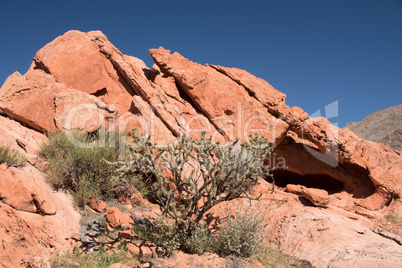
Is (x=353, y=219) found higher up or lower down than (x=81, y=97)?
lower down

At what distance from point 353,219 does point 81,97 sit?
8.42 meters

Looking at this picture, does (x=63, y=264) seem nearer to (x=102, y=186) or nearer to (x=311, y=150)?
(x=102, y=186)

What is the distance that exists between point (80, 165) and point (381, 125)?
2519 centimetres

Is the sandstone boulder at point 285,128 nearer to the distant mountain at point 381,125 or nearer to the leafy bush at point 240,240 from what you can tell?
the leafy bush at point 240,240

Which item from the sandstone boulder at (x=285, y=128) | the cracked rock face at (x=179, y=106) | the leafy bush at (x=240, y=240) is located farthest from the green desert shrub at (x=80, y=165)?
the sandstone boulder at (x=285, y=128)

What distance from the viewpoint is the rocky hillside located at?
7301 mm

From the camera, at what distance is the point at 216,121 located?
922cm

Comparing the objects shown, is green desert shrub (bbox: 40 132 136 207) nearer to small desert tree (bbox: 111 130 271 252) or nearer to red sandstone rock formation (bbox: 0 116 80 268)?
red sandstone rock formation (bbox: 0 116 80 268)

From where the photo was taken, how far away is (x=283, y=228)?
7203mm

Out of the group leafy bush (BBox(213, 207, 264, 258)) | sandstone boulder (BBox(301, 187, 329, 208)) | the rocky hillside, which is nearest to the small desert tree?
leafy bush (BBox(213, 207, 264, 258))

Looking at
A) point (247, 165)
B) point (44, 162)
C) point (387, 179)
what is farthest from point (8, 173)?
point (387, 179)

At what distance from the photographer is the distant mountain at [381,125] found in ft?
68.4

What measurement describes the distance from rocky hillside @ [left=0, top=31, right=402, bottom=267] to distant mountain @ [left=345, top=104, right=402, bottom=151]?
431 inches

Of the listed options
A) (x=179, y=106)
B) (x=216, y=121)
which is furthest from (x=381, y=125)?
(x=179, y=106)
